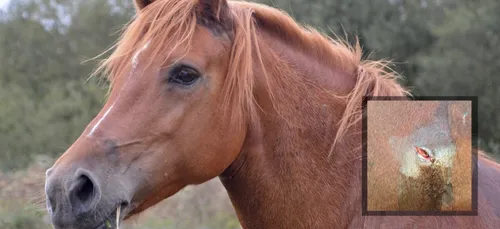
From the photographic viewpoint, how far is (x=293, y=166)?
299 centimetres

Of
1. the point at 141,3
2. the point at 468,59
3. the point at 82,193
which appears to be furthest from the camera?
the point at 468,59

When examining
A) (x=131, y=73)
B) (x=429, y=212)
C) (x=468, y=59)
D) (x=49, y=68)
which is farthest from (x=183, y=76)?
(x=49, y=68)

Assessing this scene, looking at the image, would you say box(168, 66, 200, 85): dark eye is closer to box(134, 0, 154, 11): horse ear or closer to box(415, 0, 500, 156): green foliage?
box(134, 0, 154, 11): horse ear

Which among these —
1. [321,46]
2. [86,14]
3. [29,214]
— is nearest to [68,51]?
[86,14]

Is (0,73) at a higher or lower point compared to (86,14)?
lower

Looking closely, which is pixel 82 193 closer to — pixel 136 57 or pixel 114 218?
pixel 114 218

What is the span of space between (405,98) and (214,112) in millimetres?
1104

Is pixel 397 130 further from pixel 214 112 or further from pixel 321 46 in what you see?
pixel 214 112

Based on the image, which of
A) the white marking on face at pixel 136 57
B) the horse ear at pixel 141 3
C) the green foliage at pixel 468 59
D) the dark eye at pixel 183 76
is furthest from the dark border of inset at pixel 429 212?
the green foliage at pixel 468 59

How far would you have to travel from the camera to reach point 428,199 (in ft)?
9.86

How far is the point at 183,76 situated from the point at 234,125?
36 cm

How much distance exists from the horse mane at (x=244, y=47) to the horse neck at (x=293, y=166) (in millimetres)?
81

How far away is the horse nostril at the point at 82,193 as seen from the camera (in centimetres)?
254

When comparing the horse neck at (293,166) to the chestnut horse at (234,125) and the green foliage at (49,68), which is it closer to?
the chestnut horse at (234,125)
